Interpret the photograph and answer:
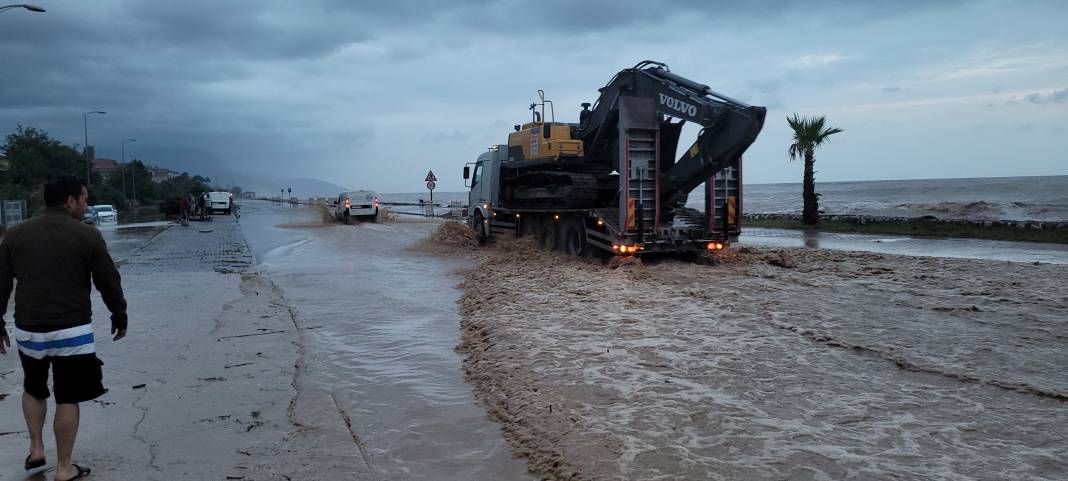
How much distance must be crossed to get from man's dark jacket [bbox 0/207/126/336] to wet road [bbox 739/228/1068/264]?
16.3 meters

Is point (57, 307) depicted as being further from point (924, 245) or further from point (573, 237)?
point (924, 245)

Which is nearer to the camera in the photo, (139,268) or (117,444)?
(117,444)

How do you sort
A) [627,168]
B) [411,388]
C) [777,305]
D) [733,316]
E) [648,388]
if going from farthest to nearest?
1. [627,168]
2. [777,305]
3. [733,316]
4. [411,388]
5. [648,388]

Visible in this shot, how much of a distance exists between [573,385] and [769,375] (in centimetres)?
169

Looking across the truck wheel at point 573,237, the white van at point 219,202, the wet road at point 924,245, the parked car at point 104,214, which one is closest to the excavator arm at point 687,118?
the truck wheel at point 573,237

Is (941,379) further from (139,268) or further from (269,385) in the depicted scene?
(139,268)

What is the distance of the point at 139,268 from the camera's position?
16.3 meters

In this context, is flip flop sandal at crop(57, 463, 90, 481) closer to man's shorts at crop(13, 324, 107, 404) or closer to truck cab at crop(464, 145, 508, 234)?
man's shorts at crop(13, 324, 107, 404)

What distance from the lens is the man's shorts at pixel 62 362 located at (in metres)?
4.37

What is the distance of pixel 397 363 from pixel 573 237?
884cm

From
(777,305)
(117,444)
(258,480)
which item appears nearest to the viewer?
(258,480)

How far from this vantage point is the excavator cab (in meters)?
16.5

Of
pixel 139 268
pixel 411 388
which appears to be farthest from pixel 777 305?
pixel 139 268

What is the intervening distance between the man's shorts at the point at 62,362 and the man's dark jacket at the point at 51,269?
7 cm
